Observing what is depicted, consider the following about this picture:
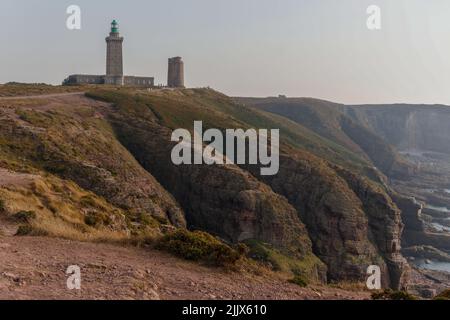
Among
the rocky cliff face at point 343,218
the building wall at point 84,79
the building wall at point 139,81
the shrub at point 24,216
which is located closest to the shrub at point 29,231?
the shrub at point 24,216

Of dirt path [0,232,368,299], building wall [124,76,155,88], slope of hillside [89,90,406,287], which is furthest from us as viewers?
building wall [124,76,155,88]

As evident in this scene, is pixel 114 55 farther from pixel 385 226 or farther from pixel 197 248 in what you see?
pixel 197 248

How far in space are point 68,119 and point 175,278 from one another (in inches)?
1995

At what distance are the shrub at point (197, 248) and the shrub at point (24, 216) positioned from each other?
5796 mm

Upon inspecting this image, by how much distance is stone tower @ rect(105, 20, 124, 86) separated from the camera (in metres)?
136

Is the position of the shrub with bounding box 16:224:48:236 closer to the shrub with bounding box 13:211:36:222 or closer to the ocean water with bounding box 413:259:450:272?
the shrub with bounding box 13:211:36:222

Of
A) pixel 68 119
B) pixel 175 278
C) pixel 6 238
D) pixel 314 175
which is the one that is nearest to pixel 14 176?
pixel 6 238

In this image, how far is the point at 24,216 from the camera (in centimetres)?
1902

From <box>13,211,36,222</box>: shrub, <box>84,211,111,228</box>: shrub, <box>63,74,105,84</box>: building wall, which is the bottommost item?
<box>84,211,111,228</box>: shrub

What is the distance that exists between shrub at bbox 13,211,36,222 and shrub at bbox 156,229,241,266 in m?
5.80

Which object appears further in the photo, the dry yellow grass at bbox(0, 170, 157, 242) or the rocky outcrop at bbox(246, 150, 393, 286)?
the rocky outcrop at bbox(246, 150, 393, 286)

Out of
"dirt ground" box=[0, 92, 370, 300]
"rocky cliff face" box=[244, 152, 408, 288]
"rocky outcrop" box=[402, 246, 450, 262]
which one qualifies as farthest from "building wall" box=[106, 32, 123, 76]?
"dirt ground" box=[0, 92, 370, 300]

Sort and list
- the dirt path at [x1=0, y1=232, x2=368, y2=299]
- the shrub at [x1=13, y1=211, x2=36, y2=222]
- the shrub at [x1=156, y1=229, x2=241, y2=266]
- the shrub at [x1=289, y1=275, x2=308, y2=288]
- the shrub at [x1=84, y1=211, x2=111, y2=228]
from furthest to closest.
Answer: the shrub at [x1=84, y1=211, x2=111, y2=228]
the shrub at [x1=13, y1=211, x2=36, y2=222]
the shrub at [x1=156, y1=229, x2=241, y2=266]
the shrub at [x1=289, y1=275, x2=308, y2=288]
the dirt path at [x1=0, y1=232, x2=368, y2=299]

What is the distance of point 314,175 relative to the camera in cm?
7169
